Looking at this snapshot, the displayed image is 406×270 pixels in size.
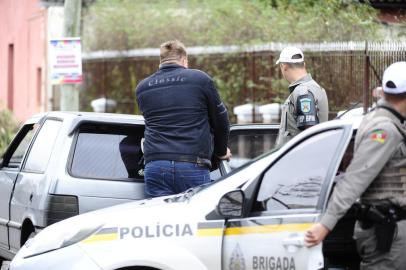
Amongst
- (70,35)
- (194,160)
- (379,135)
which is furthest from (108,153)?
(70,35)

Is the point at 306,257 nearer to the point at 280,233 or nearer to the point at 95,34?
the point at 280,233

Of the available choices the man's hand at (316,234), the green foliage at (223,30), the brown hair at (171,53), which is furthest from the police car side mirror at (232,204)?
the green foliage at (223,30)

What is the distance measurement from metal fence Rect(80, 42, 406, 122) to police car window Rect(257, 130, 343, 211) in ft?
25.9

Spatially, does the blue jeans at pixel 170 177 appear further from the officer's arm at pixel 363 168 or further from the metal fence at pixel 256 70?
the metal fence at pixel 256 70

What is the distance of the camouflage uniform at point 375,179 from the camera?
18.5 feet

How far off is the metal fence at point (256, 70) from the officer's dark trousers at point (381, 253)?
26.5 ft

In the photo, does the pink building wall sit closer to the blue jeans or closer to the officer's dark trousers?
the blue jeans

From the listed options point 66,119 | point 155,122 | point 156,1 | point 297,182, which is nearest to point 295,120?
point 155,122

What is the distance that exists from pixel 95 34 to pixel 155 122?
19.4 meters

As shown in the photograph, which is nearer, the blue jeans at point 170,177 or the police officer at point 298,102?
the blue jeans at point 170,177

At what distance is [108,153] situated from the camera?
328 inches

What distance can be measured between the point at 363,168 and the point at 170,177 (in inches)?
91.4

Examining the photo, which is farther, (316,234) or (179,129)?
(179,129)

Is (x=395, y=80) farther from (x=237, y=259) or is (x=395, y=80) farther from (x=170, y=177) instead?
(x=170, y=177)
